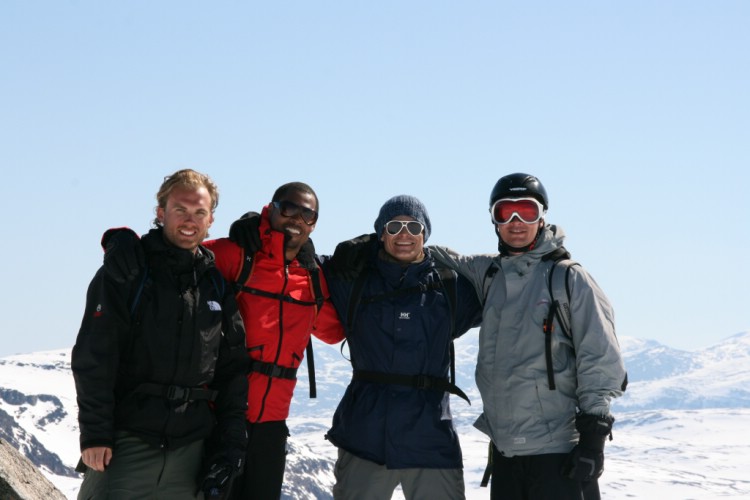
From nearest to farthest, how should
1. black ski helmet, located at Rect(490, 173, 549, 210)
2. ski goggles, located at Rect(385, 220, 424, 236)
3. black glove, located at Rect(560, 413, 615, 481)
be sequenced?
black glove, located at Rect(560, 413, 615, 481) → black ski helmet, located at Rect(490, 173, 549, 210) → ski goggles, located at Rect(385, 220, 424, 236)

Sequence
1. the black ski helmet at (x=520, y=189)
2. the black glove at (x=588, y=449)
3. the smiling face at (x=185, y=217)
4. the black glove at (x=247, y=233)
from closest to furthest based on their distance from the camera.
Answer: the smiling face at (x=185, y=217)
the black glove at (x=588, y=449)
the black glove at (x=247, y=233)
the black ski helmet at (x=520, y=189)

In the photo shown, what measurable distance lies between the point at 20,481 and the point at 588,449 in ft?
18.0

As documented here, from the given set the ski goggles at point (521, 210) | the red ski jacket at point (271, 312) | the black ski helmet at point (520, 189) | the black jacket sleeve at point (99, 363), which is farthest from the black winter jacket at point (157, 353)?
the black ski helmet at point (520, 189)

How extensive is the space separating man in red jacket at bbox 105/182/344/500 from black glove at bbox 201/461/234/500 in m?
0.96

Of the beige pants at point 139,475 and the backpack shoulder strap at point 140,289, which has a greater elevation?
the backpack shoulder strap at point 140,289

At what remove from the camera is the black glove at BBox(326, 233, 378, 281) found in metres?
9.59

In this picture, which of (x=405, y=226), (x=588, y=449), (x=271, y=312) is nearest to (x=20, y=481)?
(x=271, y=312)

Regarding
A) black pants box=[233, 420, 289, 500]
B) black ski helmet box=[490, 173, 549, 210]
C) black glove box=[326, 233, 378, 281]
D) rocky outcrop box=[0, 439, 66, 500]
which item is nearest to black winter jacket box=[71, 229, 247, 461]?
black pants box=[233, 420, 289, 500]

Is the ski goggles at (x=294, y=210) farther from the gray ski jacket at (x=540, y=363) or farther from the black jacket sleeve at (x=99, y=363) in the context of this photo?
the black jacket sleeve at (x=99, y=363)

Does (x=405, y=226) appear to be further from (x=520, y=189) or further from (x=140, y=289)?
(x=140, y=289)

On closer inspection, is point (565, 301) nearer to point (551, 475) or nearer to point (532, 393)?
point (532, 393)

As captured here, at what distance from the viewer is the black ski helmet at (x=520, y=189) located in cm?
938

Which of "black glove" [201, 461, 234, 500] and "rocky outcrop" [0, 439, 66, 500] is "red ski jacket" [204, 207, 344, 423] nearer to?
"black glove" [201, 461, 234, 500]

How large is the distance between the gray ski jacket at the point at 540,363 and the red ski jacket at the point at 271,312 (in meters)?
2.05
